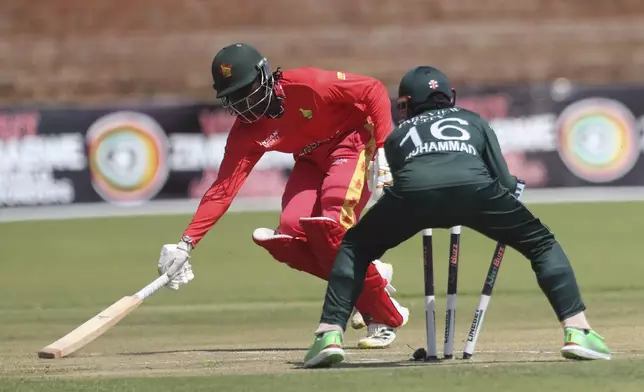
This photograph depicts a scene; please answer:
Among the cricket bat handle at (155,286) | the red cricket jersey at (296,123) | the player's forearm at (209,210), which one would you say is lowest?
the cricket bat handle at (155,286)

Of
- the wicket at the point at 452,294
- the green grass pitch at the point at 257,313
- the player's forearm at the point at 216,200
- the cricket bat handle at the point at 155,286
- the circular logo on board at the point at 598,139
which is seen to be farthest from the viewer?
the circular logo on board at the point at 598,139

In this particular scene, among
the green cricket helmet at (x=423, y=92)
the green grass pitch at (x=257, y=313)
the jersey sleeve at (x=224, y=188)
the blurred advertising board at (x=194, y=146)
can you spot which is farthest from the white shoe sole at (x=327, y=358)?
the blurred advertising board at (x=194, y=146)

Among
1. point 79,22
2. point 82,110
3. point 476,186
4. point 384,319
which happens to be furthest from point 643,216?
point 79,22

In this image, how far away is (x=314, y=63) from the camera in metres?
24.5

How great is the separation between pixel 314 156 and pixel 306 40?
1673cm

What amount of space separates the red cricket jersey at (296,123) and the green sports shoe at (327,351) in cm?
152

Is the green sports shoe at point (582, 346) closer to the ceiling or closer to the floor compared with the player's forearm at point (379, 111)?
closer to the floor

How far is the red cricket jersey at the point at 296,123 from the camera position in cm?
794

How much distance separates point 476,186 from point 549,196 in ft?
41.1

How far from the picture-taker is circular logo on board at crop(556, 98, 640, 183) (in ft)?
60.3

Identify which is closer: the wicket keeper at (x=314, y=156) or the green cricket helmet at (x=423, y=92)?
the green cricket helmet at (x=423, y=92)

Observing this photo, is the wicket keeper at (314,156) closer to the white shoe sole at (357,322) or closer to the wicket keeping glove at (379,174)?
the wicket keeping glove at (379,174)

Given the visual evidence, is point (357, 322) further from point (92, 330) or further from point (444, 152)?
point (444, 152)

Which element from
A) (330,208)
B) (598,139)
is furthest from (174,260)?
(598,139)
